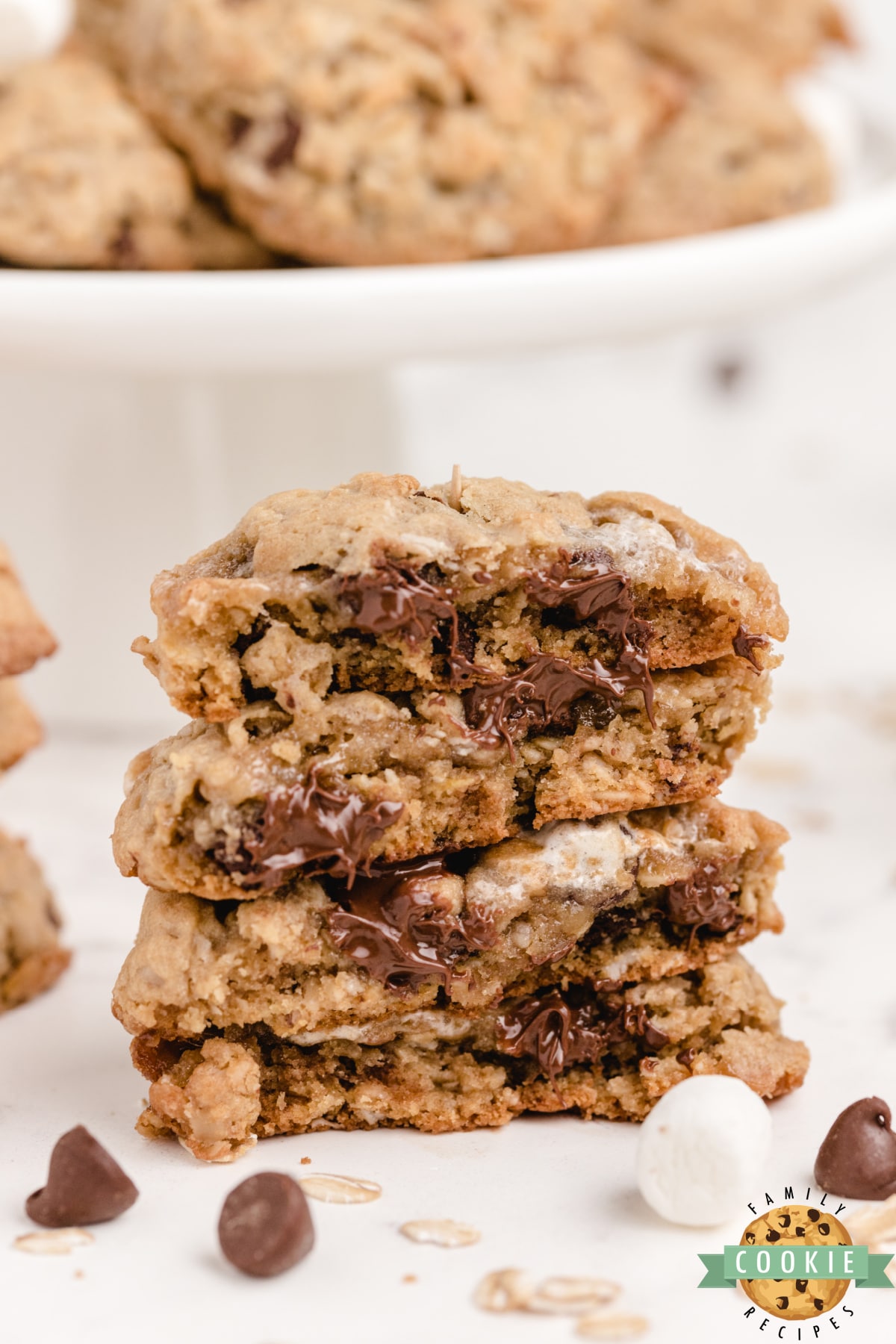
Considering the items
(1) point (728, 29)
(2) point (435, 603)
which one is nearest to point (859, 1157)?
(2) point (435, 603)

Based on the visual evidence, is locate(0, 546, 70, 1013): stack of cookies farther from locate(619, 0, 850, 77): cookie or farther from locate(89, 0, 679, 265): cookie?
locate(619, 0, 850, 77): cookie

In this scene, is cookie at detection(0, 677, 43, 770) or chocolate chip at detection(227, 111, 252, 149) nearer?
cookie at detection(0, 677, 43, 770)

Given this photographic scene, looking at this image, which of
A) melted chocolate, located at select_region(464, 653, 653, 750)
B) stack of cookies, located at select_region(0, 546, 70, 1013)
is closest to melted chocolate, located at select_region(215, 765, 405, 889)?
melted chocolate, located at select_region(464, 653, 653, 750)

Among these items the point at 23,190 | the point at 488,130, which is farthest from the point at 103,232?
the point at 488,130

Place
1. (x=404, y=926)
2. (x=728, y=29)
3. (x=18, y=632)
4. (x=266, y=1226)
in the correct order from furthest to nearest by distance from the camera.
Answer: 1. (x=728, y=29)
2. (x=18, y=632)
3. (x=404, y=926)
4. (x=266, y=1226)

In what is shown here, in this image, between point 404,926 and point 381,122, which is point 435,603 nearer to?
point 404,926

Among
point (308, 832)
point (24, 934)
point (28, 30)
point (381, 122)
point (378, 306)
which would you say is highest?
point (28, 30)

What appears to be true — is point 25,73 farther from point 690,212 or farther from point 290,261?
point 690,212
